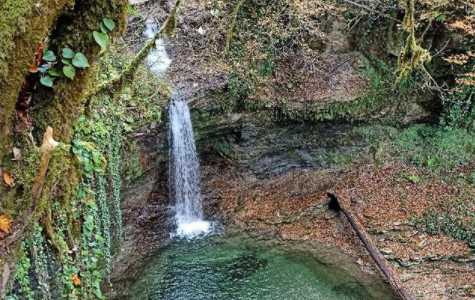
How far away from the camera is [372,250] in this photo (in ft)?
26.0

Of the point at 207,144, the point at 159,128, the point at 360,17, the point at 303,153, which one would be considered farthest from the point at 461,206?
the point at 159,128

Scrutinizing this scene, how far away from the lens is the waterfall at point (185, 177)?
27.7ft

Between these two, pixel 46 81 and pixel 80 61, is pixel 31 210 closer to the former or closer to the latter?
pixel 46 81

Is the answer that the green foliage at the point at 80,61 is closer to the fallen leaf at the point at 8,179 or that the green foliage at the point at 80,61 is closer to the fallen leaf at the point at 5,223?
the fallen leaf at the point at 8,179

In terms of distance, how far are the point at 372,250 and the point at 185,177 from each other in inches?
175

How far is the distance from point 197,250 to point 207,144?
104 inches

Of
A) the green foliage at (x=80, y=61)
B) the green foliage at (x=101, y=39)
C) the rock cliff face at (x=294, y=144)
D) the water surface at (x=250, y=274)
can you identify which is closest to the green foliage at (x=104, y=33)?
the green foliage at (x=101, y=39)

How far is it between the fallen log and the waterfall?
3.11 meters

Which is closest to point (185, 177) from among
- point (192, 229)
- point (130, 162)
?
point (192, 229)

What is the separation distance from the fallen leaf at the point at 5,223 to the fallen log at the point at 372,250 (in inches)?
268

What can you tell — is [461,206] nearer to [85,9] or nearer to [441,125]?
[441,125]

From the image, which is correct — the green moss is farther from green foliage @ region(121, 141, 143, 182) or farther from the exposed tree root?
green foliage @ region(121, 141, 143, 182)

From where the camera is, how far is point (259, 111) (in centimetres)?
936

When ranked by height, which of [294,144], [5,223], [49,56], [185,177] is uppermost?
[49,56]
